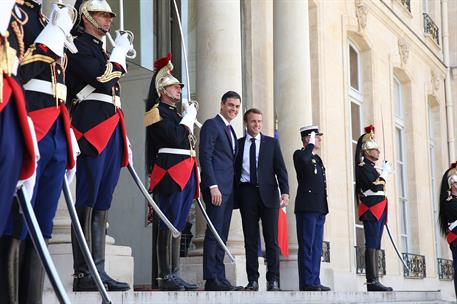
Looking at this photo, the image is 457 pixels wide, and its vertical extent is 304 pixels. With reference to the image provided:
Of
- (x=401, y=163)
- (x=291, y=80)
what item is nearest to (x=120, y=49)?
(x=291, y=80)

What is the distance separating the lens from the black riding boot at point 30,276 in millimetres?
3105

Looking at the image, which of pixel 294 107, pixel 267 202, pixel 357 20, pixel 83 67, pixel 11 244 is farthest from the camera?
pixel 357 20

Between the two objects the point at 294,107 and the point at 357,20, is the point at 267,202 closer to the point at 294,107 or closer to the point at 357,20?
the point at 294,107

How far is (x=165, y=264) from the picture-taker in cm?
543

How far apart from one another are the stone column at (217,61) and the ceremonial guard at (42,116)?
14.3ft

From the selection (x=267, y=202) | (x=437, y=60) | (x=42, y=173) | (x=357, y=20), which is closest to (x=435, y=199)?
(x=437, y=60)

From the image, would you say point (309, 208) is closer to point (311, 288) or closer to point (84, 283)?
point (311, 288)

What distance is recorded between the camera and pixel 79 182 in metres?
4.41

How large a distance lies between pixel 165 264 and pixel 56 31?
2.44 m

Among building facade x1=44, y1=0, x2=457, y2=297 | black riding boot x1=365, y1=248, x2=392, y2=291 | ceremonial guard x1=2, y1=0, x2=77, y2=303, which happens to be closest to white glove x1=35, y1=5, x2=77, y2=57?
ceremonial guard x1=2, y1=0, x2=77, y2=303

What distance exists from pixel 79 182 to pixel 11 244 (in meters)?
1.43

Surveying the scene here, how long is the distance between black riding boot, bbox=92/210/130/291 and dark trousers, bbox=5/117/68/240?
3.73ft

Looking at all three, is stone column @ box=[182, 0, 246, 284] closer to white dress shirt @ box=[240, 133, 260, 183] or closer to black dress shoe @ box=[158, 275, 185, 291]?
white dress shirt @ box=[240, 133, 260, 183]

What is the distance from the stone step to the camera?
165 inches
